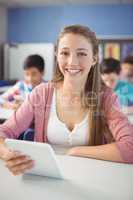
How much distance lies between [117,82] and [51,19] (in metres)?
0.70

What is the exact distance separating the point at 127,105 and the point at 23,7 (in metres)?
0.97

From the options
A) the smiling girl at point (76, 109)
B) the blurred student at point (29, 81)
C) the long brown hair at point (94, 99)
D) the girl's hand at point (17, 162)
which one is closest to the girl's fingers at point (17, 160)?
the girl's hand at point (17, 162)

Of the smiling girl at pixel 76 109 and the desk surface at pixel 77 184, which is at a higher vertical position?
the smiling girl at pixel 76 109

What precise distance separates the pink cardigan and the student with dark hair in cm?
57

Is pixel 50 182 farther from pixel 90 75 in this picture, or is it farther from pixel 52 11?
pixel 52 11

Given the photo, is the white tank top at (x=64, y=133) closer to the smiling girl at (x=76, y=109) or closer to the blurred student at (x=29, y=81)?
the smiling girl at (x=76, y=109)

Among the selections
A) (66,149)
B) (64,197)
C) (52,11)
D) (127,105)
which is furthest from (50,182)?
(52,11)

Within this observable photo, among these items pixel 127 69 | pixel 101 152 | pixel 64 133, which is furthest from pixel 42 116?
pixel 127 69

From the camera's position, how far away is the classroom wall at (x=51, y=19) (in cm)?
165

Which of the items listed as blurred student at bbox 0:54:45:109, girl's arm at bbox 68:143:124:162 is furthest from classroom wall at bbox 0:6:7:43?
girl's arm at bbox 68:143:124:162

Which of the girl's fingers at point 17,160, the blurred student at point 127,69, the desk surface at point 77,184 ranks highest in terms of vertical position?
the blurred student at point 127,69

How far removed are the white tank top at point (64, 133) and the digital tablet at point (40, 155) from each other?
7.0 inches

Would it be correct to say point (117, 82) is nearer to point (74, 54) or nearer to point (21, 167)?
point (74, 54)

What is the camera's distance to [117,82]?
132 centimetres
